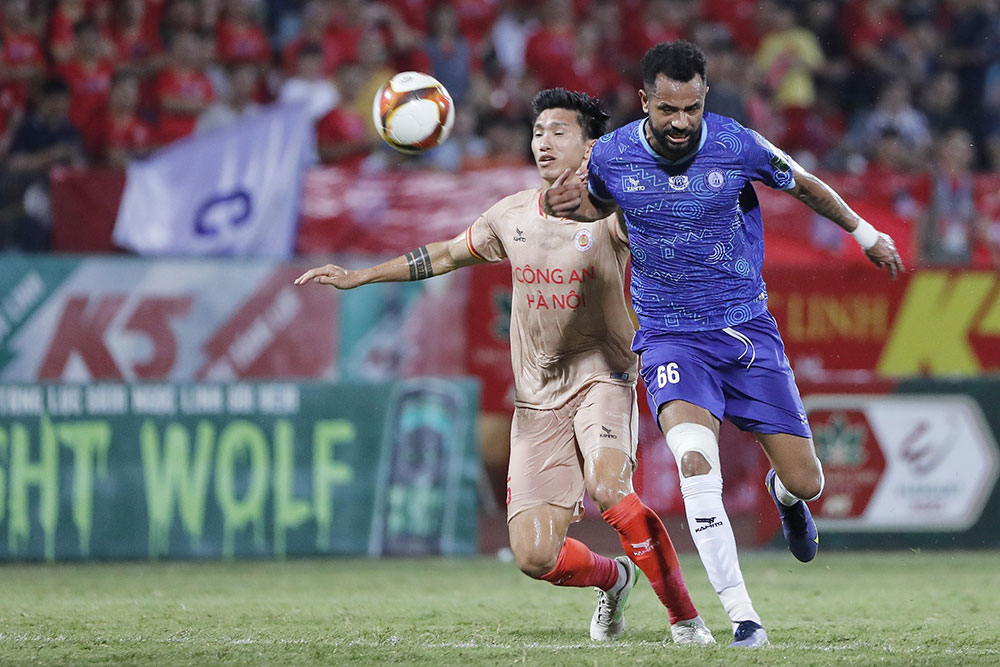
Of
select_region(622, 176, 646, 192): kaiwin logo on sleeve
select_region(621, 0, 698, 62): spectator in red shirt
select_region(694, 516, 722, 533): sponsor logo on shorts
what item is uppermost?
select_region(621, 0, 698, 62): spectator in red shirt

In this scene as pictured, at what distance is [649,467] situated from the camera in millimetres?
11562

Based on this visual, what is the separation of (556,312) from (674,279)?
2.21 ft

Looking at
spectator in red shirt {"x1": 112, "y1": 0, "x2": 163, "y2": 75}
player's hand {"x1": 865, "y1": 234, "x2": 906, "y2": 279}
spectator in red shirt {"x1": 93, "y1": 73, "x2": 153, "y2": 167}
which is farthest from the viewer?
spectator in red shirt {"x1": 112, "y1": 0, "x2": 163, "y2": 75}

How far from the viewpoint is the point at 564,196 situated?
6312 millimetres

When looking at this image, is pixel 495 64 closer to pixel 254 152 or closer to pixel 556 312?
pixel 254 152

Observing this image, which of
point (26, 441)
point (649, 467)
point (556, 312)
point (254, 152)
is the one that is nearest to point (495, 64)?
point (254, 152)

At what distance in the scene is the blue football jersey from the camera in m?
6.14

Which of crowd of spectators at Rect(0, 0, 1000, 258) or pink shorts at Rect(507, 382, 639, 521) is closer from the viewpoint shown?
pink shorts at Rect(507, 382, 639, 521)

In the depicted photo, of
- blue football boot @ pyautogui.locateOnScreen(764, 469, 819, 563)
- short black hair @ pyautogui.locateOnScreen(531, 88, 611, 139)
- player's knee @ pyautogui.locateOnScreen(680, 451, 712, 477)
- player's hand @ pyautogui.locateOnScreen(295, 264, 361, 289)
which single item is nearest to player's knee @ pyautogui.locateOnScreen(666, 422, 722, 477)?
player's knee @ pyautogui.locateOnScreen(680, 451, 712, 477)

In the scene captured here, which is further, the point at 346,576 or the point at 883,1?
the point at 883,1

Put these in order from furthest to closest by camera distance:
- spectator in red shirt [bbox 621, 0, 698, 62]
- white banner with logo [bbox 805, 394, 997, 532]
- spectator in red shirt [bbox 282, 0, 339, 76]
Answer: spectator in red shirt [bbox 621, 0, 698, 62]
spectator in red shirt [bbox 282, 0, 339, 76]
white banner with logo [bbox 805, 394, 997, 532]

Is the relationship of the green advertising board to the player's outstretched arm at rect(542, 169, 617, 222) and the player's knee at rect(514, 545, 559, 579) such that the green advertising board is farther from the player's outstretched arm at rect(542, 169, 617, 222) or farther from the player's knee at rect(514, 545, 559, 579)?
the player's outstretched arm at rect(542, 169, 617, 222)

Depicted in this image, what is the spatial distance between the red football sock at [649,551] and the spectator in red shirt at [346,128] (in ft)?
23.2

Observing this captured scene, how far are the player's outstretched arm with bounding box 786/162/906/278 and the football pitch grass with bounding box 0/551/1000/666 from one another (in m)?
1.65
